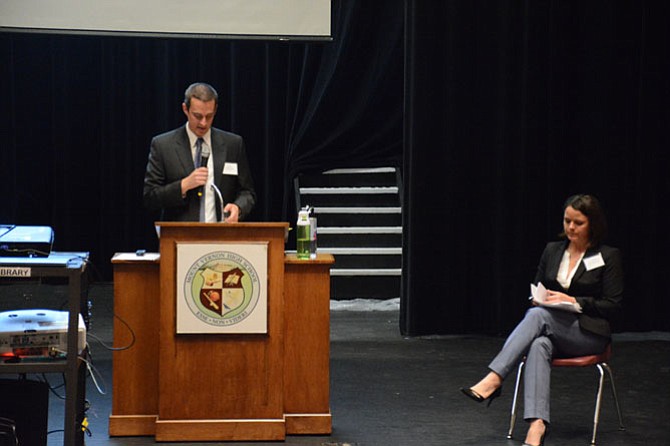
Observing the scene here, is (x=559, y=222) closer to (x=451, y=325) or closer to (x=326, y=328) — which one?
(x=451, y=325)

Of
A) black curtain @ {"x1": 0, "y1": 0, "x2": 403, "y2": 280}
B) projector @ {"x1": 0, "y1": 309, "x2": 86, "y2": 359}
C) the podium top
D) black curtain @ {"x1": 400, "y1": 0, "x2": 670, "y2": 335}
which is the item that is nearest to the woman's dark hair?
the podium top

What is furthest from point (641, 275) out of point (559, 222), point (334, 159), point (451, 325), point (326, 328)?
point (326, 328)

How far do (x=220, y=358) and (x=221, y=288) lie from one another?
29 centimetres

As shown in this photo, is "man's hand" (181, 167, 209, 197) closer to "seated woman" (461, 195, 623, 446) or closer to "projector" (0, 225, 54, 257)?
"projector" (0, 225, 54, 257)

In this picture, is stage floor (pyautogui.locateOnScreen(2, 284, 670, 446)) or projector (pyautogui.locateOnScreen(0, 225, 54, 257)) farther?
stage floor (pyautogui.locateOnScreen(2, 284, 670, 446))

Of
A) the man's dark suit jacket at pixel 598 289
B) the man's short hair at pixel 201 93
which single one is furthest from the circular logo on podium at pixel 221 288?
the man's dark suit jacket at pixel 598 289

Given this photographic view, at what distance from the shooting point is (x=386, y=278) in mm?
8422

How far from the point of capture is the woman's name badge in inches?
180

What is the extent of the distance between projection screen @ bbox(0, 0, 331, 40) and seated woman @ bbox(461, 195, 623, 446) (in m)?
2.79

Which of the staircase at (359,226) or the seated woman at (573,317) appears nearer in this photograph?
the seated woman at (573,317)

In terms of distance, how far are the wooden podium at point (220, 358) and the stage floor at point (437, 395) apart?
11 cm

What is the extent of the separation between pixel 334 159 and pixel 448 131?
1945 mm

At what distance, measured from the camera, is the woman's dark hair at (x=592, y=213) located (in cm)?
460

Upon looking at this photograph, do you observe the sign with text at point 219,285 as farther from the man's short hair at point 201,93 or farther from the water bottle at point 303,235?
the man's short hair at point 201,93
